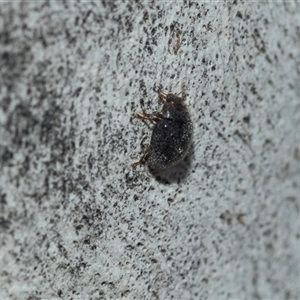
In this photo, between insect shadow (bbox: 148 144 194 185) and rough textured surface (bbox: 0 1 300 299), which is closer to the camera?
rough textured surface (bbox: 0 1 300 299)

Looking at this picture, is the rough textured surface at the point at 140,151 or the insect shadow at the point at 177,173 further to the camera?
the insect shadow at the point at 177,173

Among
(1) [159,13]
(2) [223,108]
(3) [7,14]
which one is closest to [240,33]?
(2) [223,108]

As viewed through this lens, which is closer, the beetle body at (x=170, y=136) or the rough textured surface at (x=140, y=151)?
the rough textured surface at (x=140, y=151)

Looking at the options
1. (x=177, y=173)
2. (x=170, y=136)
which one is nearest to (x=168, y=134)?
(x=170, y=136)

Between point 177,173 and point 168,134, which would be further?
point 177,173

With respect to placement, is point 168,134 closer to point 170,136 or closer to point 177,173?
point 170,136
